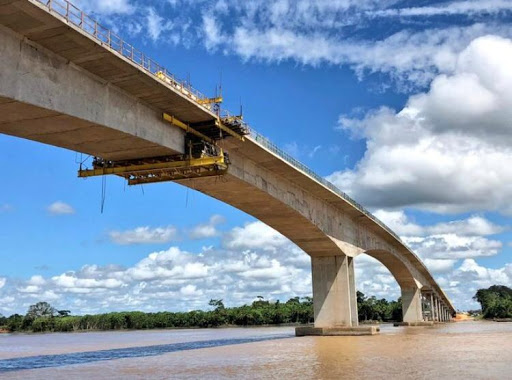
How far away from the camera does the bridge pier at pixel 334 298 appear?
42969mm

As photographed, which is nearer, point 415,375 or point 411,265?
point 415,375

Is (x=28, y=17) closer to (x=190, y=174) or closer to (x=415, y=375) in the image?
(x=190, y=174)

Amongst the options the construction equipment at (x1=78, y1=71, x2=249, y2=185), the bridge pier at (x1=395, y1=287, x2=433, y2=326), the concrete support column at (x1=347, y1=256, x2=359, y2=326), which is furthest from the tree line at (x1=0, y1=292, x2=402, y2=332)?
the construction equipment at (x1=78, y1=71, x2=249, y2=185)

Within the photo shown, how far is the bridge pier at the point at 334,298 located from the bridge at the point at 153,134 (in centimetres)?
7

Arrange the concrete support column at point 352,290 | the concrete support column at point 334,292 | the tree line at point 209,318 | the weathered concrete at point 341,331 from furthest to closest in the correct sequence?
the tree line at point 209,318 → the concrete support column at point 352,290 → the concrete support column at point 334,292 → the weathered concrete at point 341,331

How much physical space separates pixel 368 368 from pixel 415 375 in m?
2.60

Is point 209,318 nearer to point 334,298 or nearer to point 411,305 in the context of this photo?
point 411,305

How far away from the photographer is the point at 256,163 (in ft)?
105

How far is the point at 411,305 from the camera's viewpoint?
83688mm

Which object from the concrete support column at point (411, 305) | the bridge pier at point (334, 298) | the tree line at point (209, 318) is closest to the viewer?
the bridge pier at point (334, 298)

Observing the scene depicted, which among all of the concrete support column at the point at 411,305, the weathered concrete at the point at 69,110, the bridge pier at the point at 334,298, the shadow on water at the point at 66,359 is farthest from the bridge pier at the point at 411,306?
the weathered concrete at the point at 69,110

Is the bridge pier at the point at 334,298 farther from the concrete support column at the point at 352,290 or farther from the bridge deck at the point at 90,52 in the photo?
the bridge deck at the point at 90,52

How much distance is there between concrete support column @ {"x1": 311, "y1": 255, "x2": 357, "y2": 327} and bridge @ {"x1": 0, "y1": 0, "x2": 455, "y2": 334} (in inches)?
2.9

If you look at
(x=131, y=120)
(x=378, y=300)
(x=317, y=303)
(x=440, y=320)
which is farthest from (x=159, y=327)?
(x=131, y=120)
